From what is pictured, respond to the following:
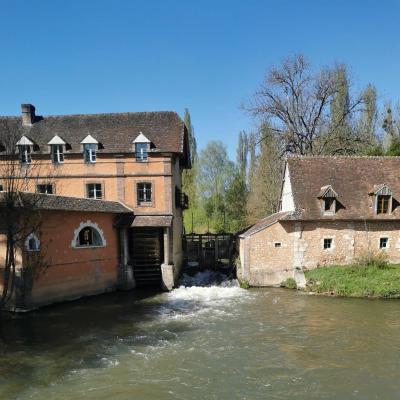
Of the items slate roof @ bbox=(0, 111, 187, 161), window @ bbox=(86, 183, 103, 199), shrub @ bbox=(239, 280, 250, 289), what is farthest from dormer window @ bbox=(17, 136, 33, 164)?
shrub @ bbox=(239, 280, 250, 289)

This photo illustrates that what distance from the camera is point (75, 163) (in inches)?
792

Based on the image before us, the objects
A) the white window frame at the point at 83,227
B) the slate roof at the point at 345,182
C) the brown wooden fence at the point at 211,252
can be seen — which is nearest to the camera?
the white window frame at the point at 83,227

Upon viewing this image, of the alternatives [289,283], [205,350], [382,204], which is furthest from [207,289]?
[382,204]

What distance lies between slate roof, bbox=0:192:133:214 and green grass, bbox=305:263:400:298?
10.8 meters

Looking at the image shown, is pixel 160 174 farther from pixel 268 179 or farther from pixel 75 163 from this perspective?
pixel 268 179

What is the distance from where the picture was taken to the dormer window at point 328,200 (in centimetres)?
1878

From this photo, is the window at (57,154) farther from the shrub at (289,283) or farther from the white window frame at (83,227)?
the shrub at (289,283)

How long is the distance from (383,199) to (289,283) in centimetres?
708

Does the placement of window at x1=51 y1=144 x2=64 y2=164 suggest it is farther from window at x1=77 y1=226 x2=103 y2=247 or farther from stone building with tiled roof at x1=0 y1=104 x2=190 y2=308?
window at x1=77 y1=226 x2=103 y2=247

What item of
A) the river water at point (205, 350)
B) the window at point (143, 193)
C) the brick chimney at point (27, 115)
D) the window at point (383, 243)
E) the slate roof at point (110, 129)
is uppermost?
the brick chimney at point (27, 115)

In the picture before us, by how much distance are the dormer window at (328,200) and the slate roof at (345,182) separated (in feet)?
0.83

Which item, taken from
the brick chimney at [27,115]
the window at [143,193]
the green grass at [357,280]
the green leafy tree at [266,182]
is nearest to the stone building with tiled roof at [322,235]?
the green grass at [357,280]

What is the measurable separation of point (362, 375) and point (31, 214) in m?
12.4

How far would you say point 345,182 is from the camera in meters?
20.0
